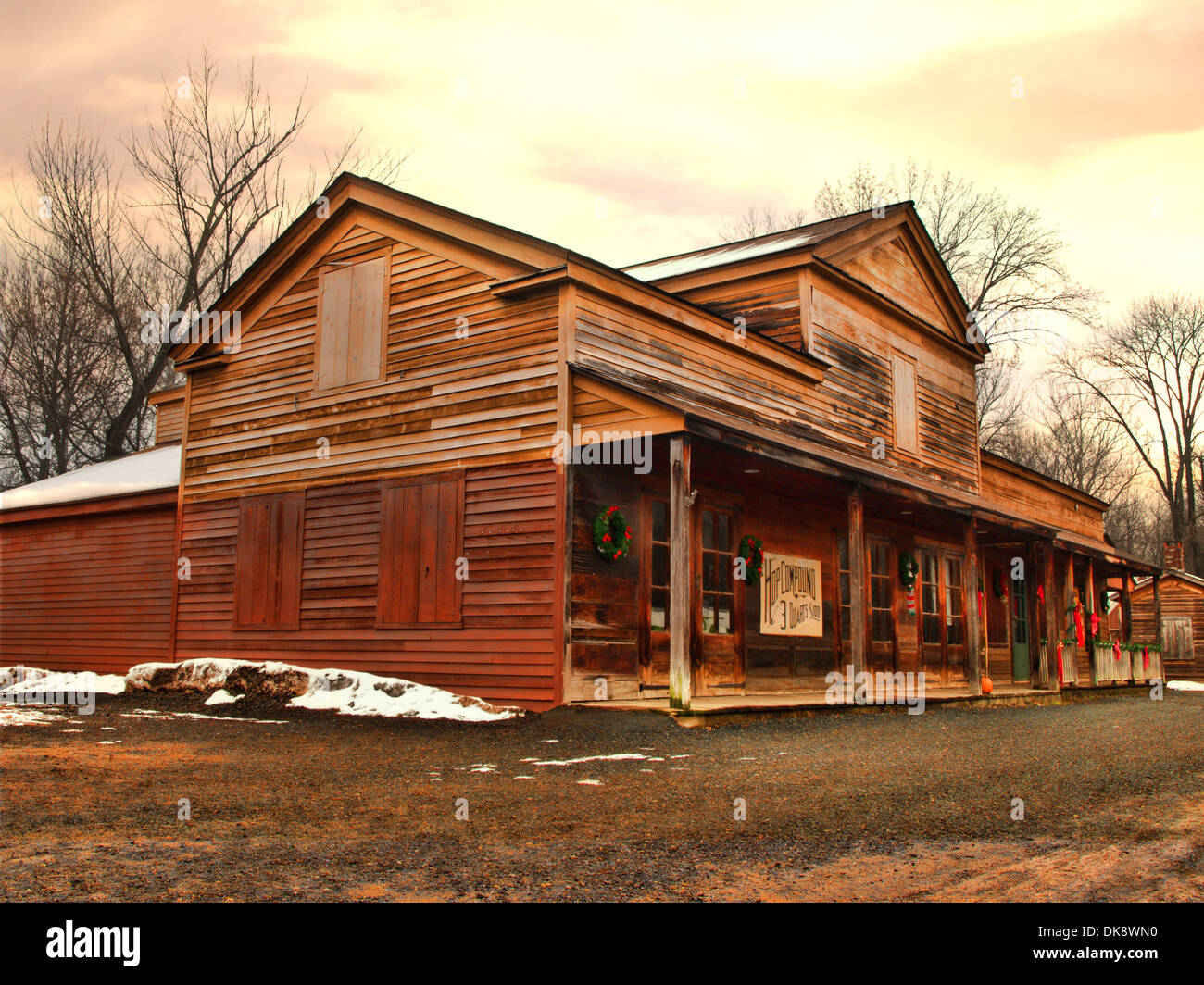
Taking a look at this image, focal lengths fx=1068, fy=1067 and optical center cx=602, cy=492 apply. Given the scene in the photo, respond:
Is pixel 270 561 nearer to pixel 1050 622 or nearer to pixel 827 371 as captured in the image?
pixel 827 371

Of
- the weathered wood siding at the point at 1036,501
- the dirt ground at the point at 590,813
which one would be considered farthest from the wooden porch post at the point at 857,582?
the weathered wood siding at the point at 1036,501

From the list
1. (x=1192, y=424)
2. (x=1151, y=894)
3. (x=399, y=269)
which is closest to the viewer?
(x=1151, y=894)

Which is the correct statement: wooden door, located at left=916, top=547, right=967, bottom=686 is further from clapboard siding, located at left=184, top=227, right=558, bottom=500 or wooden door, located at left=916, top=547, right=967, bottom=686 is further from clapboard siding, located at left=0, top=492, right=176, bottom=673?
clapboard siding, located at left=0, top=492, right=176, bottom=673

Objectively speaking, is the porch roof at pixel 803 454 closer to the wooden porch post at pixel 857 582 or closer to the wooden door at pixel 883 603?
the wooden porch post at pixel 857 582

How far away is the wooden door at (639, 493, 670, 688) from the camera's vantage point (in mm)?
12047

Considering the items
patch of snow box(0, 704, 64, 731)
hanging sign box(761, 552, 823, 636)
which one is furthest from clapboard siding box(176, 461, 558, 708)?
hanging sign box(761, 552, 823, 636)

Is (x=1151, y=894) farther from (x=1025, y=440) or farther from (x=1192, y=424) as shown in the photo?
(x=1025, y=440)

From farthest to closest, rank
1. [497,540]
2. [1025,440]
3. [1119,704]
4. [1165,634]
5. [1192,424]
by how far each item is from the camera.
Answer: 1. [1025,440]
2. [1192,424]
3. [1165,634]
4. [1119,704]
5. [497,540]

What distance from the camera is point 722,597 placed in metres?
13.7

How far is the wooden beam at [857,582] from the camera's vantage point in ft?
40.4

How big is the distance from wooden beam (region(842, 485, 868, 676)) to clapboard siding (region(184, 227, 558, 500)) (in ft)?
12.9

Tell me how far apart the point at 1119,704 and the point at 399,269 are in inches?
495

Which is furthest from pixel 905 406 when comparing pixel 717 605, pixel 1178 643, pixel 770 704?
pixel 1178 643
